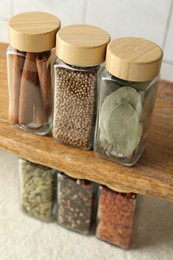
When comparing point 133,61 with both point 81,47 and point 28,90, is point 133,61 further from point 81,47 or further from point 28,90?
point 28,90

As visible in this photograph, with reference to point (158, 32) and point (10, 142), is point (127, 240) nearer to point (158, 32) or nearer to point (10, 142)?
point (10, 142)

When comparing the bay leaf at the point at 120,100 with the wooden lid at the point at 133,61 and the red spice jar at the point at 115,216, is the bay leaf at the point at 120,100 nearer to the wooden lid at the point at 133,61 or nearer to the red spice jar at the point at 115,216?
the wooden lid at the point at 133,61

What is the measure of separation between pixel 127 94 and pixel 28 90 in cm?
18

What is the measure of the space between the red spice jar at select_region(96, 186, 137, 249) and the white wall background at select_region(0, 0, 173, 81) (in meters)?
0.32

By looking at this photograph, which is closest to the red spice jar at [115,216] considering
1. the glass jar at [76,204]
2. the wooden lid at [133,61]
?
the glass jar at [76,204]

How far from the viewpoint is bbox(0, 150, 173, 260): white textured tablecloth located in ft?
3.05

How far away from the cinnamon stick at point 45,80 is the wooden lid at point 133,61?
11cm

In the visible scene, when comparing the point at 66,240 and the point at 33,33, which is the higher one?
the point at 33,33

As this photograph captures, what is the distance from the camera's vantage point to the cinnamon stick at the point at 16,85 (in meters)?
0.77

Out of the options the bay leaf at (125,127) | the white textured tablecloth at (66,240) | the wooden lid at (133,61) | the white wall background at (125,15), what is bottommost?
the white textured tablecloth at (66,240)

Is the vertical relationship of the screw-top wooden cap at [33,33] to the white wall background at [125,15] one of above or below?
above

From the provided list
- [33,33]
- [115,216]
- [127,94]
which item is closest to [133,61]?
[127,94]

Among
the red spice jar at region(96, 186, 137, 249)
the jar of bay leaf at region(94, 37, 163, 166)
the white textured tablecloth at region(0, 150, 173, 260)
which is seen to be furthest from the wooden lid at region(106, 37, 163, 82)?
the white textured tablecloth at region(0, 150, 173, 260)

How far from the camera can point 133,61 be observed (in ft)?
2.25
